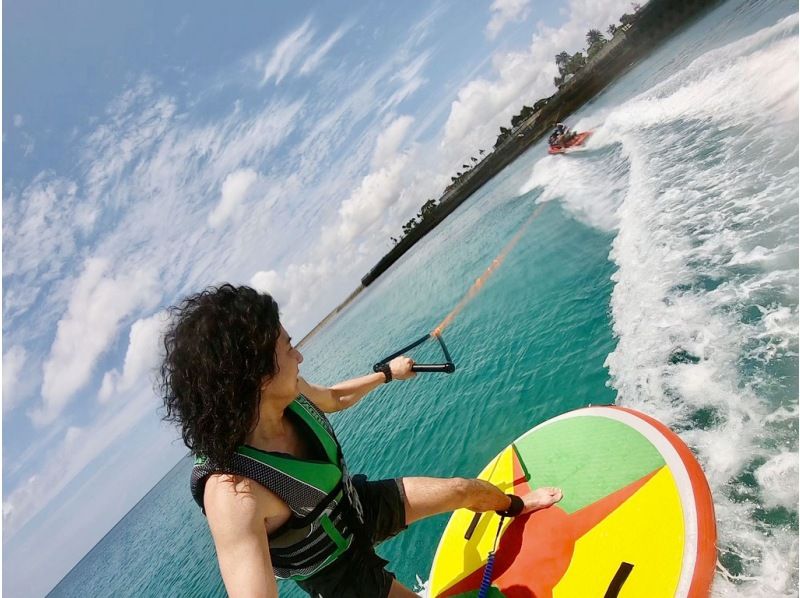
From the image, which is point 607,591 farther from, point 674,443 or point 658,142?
point 658,142

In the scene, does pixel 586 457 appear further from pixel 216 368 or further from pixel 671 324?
pixel 216 368

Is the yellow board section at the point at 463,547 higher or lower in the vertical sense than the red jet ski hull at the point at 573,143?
lower

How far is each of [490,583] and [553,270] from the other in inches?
349

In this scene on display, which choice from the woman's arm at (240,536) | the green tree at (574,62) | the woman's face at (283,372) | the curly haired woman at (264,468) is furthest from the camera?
the green tree at (574,62)

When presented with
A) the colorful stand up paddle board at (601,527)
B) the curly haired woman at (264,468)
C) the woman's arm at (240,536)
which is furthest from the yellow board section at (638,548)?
the woman's arm at (240,536)

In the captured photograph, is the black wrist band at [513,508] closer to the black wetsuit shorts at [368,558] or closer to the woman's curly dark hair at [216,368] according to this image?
the black wetsuit shorts at [368,558]

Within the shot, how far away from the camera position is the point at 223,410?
6.88ft

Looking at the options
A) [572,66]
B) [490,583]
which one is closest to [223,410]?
[490,583]

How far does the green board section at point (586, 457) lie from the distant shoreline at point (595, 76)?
4175cm

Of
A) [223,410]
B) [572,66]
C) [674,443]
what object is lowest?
[674,443]

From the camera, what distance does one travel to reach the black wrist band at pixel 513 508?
3.49 m

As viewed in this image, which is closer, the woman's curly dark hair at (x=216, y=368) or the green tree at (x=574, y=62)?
the woman's curly dark hair at (x=216, y=368)

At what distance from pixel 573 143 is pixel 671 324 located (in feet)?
63.3

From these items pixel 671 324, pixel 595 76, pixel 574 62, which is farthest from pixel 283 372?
pixel 574 62
